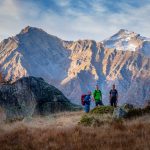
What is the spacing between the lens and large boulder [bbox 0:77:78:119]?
116 ft

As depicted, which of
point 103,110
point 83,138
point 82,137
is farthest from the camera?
point 103,110

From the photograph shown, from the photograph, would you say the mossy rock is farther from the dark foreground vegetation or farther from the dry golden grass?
the dry golden grass

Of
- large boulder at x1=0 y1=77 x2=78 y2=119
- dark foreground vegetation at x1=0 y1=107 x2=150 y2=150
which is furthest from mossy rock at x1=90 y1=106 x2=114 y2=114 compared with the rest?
large boulder at x1=0 y1=77 x2=78 y2=119

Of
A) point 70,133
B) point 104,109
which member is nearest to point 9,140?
point 70,133

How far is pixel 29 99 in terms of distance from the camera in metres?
36.1

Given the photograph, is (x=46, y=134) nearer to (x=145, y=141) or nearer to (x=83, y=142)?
(x=83, y=142)

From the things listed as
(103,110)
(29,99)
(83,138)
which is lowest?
(83,138)

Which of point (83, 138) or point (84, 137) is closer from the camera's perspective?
point (83, 138)

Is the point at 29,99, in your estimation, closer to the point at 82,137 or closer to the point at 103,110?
the point at 103,110

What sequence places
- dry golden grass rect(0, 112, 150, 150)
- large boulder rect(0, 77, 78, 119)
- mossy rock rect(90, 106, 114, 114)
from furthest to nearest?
large boulder rect(0, 77, 78, 119)
mossy rock rect(90, 106, 114, 114)
dry golden grass rect(0, 112, 150, 150)

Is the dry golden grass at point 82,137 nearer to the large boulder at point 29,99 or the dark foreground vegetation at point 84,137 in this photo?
the dark foreground vegetation at point 84,137

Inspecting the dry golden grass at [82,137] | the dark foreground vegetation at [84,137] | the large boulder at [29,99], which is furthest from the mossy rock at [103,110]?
A: the dry golden grass at [82,137]

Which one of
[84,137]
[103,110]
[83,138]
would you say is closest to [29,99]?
[103,110]

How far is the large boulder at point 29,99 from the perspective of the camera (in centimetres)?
3531
